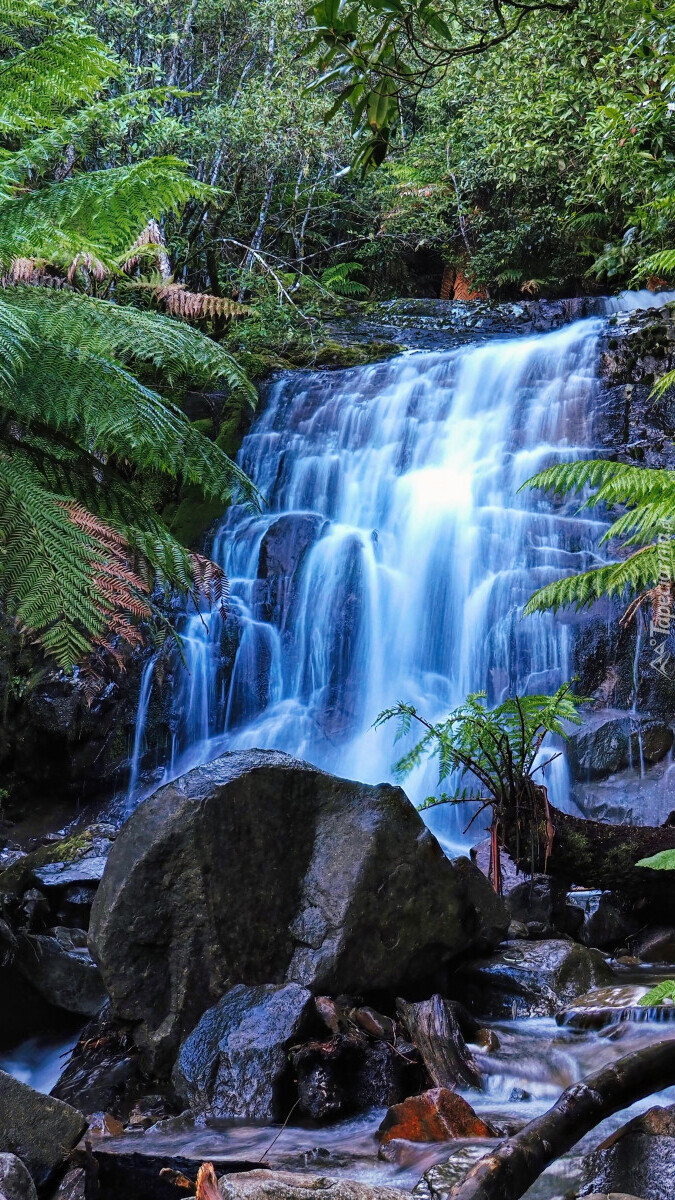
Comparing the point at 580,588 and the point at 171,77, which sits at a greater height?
the point at 171,77

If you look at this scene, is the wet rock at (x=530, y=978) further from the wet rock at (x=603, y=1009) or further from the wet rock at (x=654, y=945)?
the wet rock at (x=654, y=945)

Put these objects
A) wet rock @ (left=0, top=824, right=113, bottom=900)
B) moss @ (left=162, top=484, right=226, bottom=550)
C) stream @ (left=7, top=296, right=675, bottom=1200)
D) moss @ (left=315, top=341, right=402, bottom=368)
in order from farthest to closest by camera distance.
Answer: moss @ (left=315, top=341, right=402, bottom=368) → moss @ (left=162, top=484, right=226, bottom=550) → stream @ (left=7, top=296, right=675, bottom=1200) → wet rock @ (left=0, top=824, right=113, bottom=900)

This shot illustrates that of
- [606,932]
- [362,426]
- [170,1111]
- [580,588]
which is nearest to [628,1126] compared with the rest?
[170,1111]

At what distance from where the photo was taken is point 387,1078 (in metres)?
3.00

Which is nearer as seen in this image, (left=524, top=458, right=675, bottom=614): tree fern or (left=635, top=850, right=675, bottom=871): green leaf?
(left=635, top=850, right=675, bottom=871): green leaf

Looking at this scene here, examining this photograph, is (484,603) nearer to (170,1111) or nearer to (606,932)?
(606,932)

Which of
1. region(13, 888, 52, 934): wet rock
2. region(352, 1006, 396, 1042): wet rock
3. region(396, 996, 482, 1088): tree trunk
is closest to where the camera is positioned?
region(396, 996, 482, 1088): tree trunk

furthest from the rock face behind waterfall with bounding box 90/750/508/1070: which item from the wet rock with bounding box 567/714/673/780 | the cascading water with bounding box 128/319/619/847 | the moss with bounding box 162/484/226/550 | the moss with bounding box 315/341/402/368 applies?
the moss with bounding box 315/341/402/368

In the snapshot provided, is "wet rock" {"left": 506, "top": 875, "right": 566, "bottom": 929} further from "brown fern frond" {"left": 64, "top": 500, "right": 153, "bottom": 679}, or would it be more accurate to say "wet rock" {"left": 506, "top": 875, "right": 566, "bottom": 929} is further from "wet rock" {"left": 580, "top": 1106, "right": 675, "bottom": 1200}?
"brown fern frond" {"left": 64, "top": 500, "right": 153, "bottom": 679}

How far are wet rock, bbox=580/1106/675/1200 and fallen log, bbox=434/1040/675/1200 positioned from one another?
18 centimetres

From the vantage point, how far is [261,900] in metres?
3.56

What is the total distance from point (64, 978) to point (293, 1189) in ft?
8.30

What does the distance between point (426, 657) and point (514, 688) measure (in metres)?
1.03

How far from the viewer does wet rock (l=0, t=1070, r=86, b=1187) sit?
2434 mm
